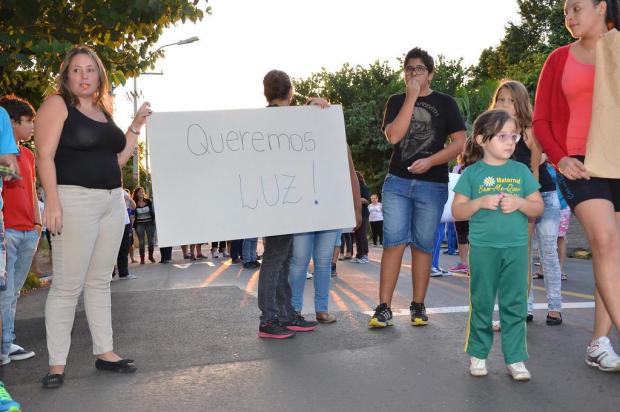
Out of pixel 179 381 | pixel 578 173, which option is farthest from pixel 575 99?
pixel 179 381

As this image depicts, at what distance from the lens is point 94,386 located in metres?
4.27

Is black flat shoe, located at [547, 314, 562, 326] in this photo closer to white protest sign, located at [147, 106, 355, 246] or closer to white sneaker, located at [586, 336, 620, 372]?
white sneaker, located at [586, 336, 620, 372]

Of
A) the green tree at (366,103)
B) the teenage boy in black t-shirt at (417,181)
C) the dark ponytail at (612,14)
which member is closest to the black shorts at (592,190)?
the dark ponytail at (612,14)

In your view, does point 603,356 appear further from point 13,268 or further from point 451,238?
point 451,238

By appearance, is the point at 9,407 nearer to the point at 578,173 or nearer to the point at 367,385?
the point at 367,385

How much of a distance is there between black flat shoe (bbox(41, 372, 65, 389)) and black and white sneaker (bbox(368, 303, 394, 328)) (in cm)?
241

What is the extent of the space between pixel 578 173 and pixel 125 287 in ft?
27.2

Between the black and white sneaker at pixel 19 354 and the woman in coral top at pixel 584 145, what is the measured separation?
3.86 metres

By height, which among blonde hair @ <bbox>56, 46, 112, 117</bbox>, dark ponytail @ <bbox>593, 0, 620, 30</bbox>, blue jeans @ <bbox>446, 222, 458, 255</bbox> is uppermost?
dark ponytail @ <bbox>593, 0, 620, 30</bbox>

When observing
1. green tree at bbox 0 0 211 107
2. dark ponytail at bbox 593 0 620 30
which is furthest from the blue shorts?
green tree at bbox 0 0 211 107

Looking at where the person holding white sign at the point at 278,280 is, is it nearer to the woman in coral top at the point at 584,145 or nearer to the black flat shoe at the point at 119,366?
the black flat shoe at the point at 119,366

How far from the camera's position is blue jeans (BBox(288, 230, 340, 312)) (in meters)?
5.92

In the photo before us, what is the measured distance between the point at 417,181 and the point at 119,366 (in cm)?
267

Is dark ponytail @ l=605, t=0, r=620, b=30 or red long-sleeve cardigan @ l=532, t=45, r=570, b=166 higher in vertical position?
dark ponytail @ l=605, t=0, r=620, b=30
